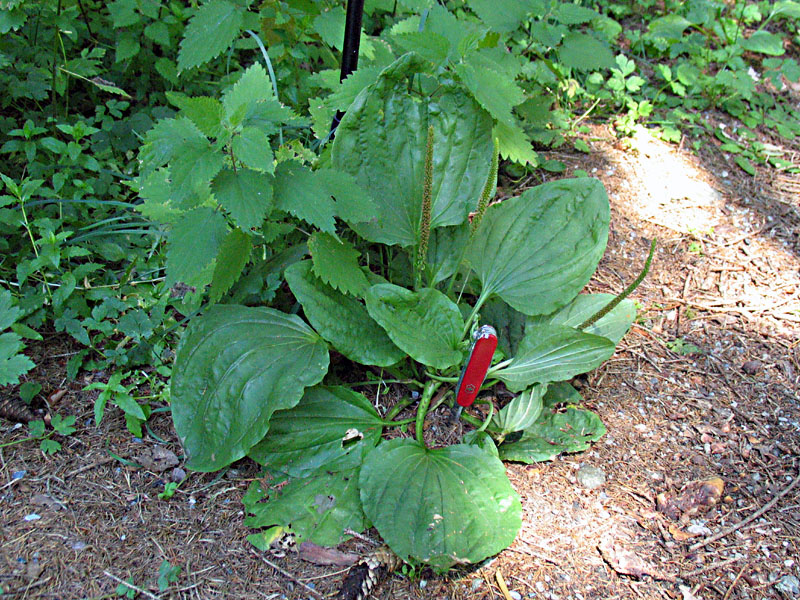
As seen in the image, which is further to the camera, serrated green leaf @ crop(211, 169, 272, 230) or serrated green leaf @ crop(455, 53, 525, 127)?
serrated green leaf @ crop(455, 53, 525, 127)

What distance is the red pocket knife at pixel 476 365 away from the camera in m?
1.79

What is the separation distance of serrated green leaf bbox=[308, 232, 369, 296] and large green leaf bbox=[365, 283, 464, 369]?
54mm

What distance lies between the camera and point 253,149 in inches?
64.5

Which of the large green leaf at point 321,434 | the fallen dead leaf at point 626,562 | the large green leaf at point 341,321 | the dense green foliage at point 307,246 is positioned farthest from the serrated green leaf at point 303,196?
the fallen dead leaf at point 626,562

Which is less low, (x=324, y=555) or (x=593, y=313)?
(x=593, y=313)

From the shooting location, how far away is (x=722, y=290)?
267 cm

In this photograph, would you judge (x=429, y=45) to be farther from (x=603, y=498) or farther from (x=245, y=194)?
(x=603, y=498)

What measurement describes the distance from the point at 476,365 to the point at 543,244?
659 mm

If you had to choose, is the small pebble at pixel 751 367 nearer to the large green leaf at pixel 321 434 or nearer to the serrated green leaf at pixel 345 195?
the large green leaf at pixel 321 434

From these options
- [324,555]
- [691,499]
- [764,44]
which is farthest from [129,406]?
[764,44]

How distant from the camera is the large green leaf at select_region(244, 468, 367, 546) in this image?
5.74 ft

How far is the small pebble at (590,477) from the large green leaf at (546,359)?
0.31 metres

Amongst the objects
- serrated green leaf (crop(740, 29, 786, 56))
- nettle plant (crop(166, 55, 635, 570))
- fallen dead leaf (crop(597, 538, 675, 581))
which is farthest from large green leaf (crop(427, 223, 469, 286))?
serrated green leaf (crop(740, 29, 786, 56))

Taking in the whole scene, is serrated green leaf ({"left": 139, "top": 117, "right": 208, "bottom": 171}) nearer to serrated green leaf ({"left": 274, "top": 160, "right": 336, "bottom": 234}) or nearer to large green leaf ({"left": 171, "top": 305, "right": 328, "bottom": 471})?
serrated green leaf ({"left": 274, "top": 160, "right": 336, "bottom": 234})
